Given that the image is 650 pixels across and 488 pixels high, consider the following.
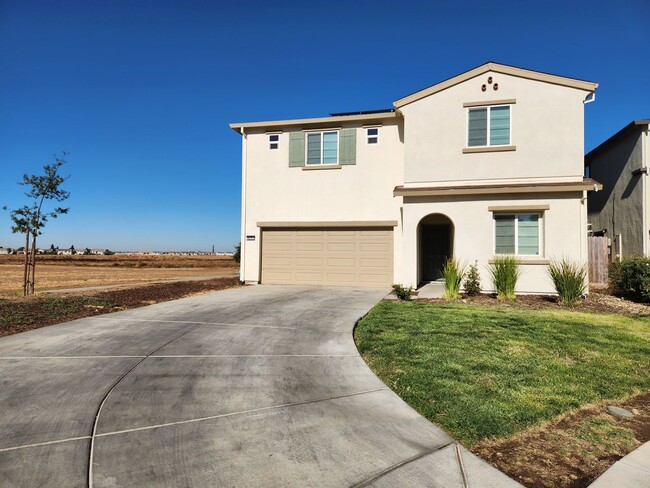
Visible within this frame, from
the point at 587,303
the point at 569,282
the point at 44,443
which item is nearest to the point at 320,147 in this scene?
the point at 569,282

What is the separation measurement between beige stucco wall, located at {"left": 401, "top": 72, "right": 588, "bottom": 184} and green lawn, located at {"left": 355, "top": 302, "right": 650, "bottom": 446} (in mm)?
5704

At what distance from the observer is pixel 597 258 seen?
1606 cm

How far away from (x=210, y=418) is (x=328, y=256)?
12.2 m

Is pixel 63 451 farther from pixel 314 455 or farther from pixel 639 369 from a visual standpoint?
pixel 639 369

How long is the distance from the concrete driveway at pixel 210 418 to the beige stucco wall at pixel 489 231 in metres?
7.55

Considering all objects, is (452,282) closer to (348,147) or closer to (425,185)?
(425,185)

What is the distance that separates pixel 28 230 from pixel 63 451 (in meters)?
11.9

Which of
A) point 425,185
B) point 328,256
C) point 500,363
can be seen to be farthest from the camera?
point 328,256

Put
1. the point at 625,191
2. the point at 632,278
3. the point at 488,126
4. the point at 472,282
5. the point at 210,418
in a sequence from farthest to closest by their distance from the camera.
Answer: the point at 625,191 → the point at 488,126 → the point at 472,282 → the point at 632,278 → the point at 210,418

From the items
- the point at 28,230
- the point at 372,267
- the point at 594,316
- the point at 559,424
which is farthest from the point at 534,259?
the point at 28,230

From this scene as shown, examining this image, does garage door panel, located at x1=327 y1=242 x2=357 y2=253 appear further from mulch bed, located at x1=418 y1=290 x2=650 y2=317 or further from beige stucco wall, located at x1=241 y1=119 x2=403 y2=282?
mulch bed, located at x1=418 y1=290 x2=650 y2=317

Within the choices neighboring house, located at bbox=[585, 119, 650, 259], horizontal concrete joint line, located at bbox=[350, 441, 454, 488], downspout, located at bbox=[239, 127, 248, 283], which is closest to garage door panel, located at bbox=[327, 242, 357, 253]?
downspout, located at bbox=[239, 127, 248, 283]

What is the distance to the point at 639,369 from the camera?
5.34 meters

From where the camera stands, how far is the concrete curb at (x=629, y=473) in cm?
273
